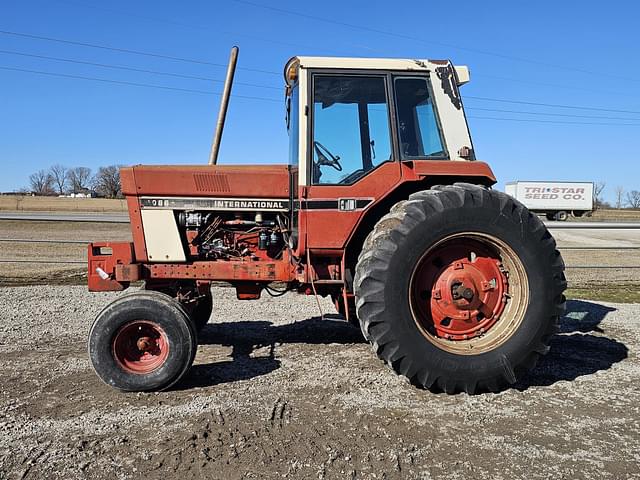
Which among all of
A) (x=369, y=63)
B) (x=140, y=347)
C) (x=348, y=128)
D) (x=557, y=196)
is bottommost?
(x=140, y=347)

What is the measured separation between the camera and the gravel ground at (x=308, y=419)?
2.90m

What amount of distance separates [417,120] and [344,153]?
70 cm

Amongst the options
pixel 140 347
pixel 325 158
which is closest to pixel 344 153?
pixel 325 158

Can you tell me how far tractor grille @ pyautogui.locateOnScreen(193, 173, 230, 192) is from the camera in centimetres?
468

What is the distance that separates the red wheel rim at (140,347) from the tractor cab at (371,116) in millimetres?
1670

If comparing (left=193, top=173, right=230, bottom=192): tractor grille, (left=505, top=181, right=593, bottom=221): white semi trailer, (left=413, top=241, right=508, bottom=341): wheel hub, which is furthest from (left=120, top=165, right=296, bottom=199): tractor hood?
(left=505, top=181, right=593, bottom=221): white semi trailer

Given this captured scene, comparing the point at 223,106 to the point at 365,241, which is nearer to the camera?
the point at 365,241

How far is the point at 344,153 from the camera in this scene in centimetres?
446

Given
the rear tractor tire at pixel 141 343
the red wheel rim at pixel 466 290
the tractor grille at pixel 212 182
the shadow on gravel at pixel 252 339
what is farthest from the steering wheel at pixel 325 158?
the shadow on gravel at pixel 252 339

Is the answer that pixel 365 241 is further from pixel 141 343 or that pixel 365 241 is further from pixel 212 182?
pixel 141 343

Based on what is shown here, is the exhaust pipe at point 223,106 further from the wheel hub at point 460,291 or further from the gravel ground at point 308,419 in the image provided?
the wheel hub at point 460,291

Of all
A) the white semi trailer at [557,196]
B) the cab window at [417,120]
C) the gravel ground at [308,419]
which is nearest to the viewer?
the gravel ground at [308,419]

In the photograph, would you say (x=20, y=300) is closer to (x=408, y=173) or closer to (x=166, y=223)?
(x=166, y=223)

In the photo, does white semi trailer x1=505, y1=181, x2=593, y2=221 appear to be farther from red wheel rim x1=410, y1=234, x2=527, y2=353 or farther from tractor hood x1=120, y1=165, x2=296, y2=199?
tractor hood x1=120, y1=165, x2=296, y2=199
